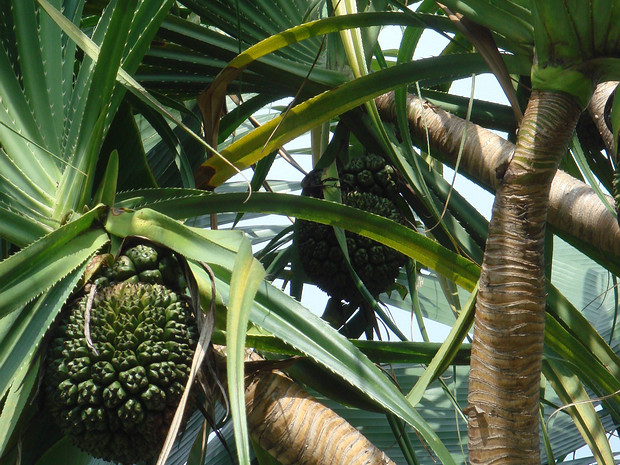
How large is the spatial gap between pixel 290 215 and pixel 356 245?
450 mm

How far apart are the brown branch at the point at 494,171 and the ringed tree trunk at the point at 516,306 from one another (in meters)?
0.24

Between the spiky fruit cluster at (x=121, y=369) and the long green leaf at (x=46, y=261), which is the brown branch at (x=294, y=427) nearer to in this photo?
the spiky fruit cluster at (x=121, y=369)

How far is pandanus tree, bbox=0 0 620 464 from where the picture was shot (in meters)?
0.82

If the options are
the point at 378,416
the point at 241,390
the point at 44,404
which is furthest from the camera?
the point at 378,416

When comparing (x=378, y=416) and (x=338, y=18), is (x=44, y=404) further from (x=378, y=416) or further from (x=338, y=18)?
(x=378, y=416)

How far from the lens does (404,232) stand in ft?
3.31

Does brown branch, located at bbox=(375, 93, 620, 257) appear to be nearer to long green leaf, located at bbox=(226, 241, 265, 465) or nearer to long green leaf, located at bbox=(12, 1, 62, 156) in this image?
long green leaf, located at bbox=(226, 241, 265, 465)

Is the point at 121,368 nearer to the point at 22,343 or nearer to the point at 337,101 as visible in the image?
the point at 22,343

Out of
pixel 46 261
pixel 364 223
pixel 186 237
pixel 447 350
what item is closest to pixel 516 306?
pixel 447 350

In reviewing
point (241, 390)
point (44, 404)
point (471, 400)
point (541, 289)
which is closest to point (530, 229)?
point (541, 289)

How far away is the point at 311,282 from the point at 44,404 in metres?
0.65

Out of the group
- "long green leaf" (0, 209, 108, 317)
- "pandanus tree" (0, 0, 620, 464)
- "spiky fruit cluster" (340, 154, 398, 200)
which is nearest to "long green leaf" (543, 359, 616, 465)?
"pandanus tree" (0, 0, 620, 464)

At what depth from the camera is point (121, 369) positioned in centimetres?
91

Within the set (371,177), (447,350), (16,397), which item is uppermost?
(371,177)
